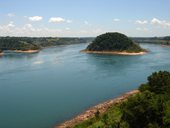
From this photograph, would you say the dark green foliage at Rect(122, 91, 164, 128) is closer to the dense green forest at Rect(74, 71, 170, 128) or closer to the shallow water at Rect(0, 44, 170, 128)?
the dense green forest at Rect(74, 71, 170, 128)

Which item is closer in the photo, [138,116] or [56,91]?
[138,116]

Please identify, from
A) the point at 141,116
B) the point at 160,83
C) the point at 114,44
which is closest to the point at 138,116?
the point at 141,116

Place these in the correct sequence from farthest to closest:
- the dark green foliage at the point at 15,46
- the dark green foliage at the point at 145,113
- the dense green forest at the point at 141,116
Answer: the dark green foliage at the point at 15,46
the dark green foliage at the point at 145,113
the dense green forest at the point at 141,116

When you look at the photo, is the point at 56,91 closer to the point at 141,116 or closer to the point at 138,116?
the point at 138,116

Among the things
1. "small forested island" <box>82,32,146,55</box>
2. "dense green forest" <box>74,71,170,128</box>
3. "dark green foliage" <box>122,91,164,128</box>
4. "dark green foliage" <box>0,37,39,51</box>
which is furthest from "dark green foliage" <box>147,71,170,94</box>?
"dark green foliage" <box>0,37,39,51</box>

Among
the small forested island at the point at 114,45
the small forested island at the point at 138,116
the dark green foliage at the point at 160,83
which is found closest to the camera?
the small forested island at the point at 138,116

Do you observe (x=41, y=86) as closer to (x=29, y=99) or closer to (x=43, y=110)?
(x=29, y=99)

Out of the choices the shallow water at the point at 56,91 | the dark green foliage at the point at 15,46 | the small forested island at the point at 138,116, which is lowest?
the shallow water at the point at 56,91

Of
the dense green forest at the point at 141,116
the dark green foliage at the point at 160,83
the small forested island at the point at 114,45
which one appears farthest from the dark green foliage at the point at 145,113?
the small forested island at the point at 114,45

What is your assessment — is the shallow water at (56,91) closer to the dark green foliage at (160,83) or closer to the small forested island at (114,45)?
the dark green foliage at (160,83)
